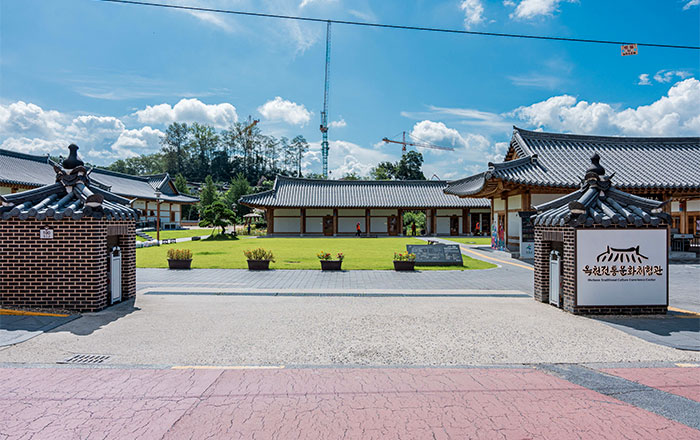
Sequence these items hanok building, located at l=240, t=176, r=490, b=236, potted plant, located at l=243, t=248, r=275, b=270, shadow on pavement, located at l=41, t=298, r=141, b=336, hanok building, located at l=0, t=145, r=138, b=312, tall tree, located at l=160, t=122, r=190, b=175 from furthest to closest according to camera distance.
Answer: tall tree, located at l=160, t=122, r=190, b=175, hanok building, located at l=240, t=176, r=490, b=236, potted plant, located at l=243, t=248, r=275, b=270, hanok building, located at l=0, t=145, r=138, b=312, shadow on pavement, located at l=41, t=298, r=141, b=336

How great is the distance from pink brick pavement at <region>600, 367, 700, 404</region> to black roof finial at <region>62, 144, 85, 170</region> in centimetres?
1012

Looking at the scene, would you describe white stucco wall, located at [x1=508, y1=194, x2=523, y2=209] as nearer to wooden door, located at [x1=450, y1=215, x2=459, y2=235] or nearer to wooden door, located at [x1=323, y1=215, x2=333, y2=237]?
wooden door, located at [x1=450, y1=215, x2=459, y2=235]

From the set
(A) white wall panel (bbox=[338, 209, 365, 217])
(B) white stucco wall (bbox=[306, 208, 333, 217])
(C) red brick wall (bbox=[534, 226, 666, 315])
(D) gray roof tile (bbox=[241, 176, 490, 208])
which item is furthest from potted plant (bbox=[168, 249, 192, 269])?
(A) white wall panel (bbox=[338, 209, 365, 217])

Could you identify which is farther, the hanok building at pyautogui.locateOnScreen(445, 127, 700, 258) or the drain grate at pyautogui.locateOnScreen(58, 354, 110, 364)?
the hanok building at pyautogui.locateOnScreen(445, 127, 700, 258)

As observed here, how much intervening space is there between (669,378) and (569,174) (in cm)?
1783

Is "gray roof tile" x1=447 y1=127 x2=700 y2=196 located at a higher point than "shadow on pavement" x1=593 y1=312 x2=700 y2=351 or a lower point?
higher

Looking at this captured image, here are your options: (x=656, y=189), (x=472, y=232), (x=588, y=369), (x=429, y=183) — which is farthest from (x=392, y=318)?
(x=429, y=183)

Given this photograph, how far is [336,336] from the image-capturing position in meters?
6.23

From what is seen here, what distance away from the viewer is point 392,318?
24.2ft

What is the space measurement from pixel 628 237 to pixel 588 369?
13.0ft

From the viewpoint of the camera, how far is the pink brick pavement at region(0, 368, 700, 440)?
339cm

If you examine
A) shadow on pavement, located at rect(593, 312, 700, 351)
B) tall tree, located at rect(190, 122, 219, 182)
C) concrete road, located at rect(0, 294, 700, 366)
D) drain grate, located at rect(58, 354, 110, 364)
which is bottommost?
shadow on pavement, located at rect(593, 312, 700, 351)

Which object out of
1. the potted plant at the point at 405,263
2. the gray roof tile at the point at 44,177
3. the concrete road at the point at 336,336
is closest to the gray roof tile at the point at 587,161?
the potted plant at the point at 405,263

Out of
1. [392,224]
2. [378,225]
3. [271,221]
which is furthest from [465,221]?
[271,221]
